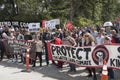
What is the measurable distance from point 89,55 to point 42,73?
3.02 meters

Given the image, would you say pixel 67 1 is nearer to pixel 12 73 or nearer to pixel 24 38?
pixel 24 38

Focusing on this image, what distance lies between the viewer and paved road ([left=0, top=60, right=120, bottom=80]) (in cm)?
1529

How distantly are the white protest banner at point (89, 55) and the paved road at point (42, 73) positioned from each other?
0.62 m

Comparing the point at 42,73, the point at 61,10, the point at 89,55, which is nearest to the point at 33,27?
the point at 42,73

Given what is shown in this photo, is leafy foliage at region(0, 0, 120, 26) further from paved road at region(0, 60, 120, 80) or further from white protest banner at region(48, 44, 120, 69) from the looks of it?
white protest banner at region(48, 44, 120, 69)

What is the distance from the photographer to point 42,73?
653 inches

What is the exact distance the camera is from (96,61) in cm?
1412

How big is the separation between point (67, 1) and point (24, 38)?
29.6m

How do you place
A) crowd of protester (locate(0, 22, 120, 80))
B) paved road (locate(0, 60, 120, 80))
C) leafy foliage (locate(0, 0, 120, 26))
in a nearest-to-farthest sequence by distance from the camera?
crowd of protester (locate(0, 22, 120, 80)), paved road (locate(0, 60, 120, 80)), leafy foliage (locate(0, 0, 120, 26))

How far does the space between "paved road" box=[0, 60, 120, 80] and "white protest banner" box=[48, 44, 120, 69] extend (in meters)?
0.62

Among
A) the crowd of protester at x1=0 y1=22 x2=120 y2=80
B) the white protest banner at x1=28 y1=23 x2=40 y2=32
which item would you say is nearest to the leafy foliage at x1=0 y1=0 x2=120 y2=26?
the crowd of protester at x1=0 y1=22 x2=120 y2=80

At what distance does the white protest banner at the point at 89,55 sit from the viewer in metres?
13.6

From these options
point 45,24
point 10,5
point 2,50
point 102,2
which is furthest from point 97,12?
point 2,50

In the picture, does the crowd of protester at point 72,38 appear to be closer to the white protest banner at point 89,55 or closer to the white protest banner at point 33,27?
the white protest banner at point 89,55
